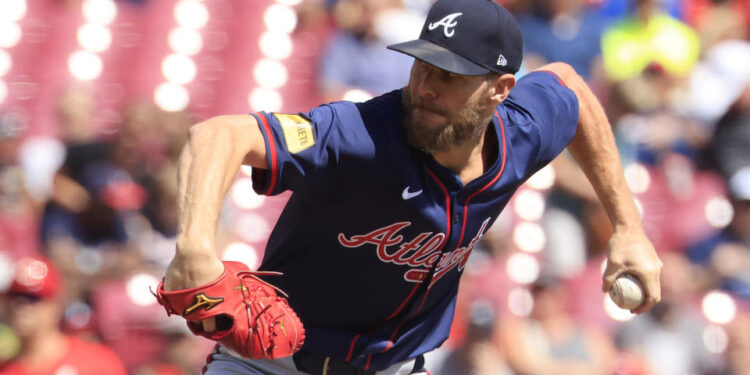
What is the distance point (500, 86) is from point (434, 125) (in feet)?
1.07

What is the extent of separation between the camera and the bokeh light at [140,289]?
5016 mm

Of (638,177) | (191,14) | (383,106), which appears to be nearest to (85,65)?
(191,14)

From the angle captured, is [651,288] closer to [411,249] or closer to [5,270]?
[411,249]

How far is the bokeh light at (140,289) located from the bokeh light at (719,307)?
342 cm

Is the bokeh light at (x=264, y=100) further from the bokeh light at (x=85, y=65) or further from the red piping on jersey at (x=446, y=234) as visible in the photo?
the red piping on jersey at (x=446, y=234)

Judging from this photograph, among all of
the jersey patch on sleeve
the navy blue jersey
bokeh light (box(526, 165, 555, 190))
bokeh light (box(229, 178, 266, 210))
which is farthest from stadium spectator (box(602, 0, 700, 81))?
the jersey patch on sleeve

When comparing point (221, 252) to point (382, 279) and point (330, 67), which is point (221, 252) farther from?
point (382, 279)

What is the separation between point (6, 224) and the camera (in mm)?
5109

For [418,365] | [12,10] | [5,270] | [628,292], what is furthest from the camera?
[12,10]

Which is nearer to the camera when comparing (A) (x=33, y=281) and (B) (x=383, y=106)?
(B) (x=383, y=106)

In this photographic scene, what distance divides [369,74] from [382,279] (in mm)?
2913

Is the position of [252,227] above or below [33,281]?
below

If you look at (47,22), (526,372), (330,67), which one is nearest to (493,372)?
(526,372)

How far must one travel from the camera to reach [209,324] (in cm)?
229
